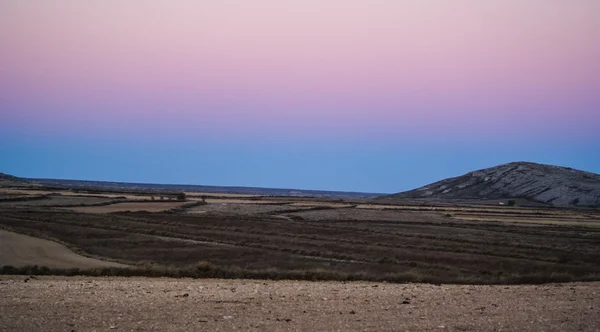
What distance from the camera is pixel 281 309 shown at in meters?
11.7

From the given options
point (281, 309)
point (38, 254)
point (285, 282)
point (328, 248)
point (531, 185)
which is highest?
point (531, 185)

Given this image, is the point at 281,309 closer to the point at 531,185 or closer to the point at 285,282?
the point at 285,282

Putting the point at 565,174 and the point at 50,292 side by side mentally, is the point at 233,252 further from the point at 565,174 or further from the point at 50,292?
the point at 565,174

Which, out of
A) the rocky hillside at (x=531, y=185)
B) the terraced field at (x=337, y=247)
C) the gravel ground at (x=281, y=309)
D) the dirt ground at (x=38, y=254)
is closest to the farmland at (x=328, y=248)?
the terraced field at (x=337, y=247)

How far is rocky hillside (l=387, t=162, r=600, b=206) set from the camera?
6122 inches

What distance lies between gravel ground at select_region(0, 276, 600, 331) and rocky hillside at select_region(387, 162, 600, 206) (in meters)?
147

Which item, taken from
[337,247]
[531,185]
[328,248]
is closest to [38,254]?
[328,248]

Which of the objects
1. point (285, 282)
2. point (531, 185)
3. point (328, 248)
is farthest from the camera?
point (531, 185)

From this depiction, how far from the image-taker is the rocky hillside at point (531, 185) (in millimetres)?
155500

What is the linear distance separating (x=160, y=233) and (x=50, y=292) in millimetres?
33805

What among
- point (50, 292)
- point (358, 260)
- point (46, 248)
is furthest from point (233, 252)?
point (50, 292)

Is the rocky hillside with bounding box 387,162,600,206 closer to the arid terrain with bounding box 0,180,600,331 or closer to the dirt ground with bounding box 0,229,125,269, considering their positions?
the arid terrain with bounding box 0,180,600,331

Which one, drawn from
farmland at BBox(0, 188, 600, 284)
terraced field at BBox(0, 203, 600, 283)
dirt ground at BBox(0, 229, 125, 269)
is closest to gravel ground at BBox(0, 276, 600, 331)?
farmland at BBox(0, 188, 600, 284)

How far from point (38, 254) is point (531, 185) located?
154060 millimetres
